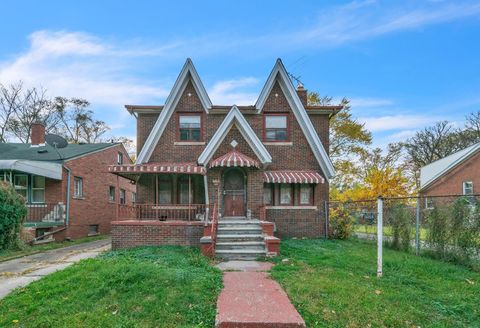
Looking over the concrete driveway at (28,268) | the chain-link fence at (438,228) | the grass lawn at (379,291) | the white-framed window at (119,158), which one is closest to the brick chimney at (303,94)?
the chain-link fence at (438,228)

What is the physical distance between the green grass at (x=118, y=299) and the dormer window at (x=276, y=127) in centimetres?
890

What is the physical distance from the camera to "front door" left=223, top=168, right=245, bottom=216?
46.4 feet

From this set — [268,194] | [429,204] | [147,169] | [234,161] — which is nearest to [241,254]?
[234,161]

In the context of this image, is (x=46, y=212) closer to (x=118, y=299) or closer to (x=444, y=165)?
(x=118, y=299)

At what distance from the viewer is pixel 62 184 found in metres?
17.8

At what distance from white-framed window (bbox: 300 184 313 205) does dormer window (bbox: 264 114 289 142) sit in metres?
2.45

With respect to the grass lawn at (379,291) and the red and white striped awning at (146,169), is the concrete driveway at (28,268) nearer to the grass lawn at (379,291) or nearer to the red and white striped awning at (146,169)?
the red and white striped awning at (146,169)

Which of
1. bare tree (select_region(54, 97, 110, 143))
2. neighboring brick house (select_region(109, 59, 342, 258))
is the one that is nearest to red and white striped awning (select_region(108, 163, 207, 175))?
neighboring brick house (select_region(109, 59, 342, 258))

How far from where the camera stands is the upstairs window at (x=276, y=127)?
50.8ft

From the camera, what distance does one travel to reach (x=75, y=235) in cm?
1872

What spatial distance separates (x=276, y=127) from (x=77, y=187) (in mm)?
12820

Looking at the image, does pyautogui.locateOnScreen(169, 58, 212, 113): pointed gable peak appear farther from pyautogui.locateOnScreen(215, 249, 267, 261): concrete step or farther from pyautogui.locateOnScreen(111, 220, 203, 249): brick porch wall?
pyautogui.locateOnScreen(215, 249, 267, 261): concrete step

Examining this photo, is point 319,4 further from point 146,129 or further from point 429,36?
point 146,129

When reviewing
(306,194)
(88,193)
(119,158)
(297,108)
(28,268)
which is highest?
(297,108)
